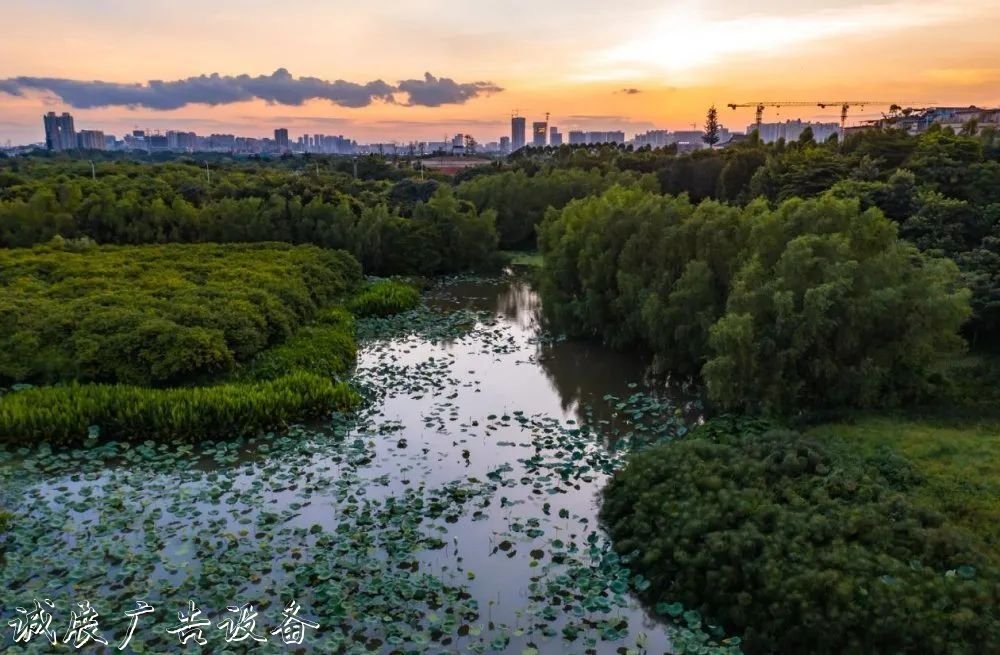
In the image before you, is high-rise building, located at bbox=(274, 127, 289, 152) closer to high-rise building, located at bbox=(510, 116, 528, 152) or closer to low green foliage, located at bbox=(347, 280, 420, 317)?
high-rise building, located at bbox=(510, 116, 528, 152)

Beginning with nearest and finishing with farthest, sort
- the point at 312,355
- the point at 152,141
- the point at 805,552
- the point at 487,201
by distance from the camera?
the point at 805,552
the point at 312,355
the point at 487,201
the point at 152,141

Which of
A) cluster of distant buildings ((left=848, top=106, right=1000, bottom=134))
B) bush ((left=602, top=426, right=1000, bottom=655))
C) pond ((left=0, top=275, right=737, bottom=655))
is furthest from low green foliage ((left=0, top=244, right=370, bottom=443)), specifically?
cluster of distant buildings ((left=848, top=106, right=1000, bottom=134))

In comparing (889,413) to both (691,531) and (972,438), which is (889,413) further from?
(691,531)

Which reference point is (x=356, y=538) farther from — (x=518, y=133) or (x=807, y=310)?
(x=518, y=133)

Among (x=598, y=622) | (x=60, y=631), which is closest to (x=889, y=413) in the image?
(x=598, y=622)

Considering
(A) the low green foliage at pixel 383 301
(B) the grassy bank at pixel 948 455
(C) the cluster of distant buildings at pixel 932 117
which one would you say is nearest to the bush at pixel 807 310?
(B) the grassy bank at pixel 948 455

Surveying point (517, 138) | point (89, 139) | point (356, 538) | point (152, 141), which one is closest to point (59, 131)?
point (89, 139)
